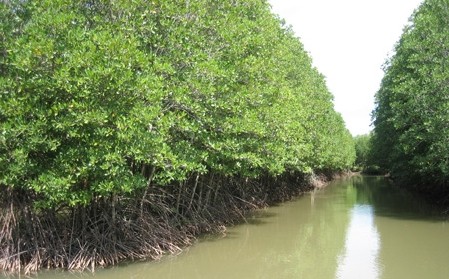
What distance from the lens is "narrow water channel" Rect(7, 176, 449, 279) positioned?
8.71m

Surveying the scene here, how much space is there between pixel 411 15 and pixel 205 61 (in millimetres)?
15002

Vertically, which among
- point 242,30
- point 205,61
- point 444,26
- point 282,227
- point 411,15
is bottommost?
point 282,227

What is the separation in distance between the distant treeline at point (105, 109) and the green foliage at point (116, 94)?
0.08 ft

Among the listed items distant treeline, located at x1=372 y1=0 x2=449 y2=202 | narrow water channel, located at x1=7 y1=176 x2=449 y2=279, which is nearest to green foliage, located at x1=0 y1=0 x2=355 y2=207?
narrow water channel, located at x1=7 y1=176 x2=449 y2=279

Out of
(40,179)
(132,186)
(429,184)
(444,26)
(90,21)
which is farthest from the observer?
(429,184)

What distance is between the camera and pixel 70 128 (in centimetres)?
781

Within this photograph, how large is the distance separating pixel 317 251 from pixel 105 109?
633cm

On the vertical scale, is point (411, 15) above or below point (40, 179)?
above

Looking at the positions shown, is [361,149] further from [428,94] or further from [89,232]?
[89,232]

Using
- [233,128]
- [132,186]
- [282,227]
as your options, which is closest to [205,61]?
[233,128]

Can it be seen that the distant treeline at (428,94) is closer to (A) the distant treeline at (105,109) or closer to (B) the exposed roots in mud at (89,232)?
(A) the distant treeline at (105,109)

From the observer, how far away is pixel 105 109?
7906 mm

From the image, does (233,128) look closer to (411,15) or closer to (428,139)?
(428,139)

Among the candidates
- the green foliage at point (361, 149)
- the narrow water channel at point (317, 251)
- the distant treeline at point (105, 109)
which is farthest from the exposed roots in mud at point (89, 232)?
the green foliage at point (361, 149)
